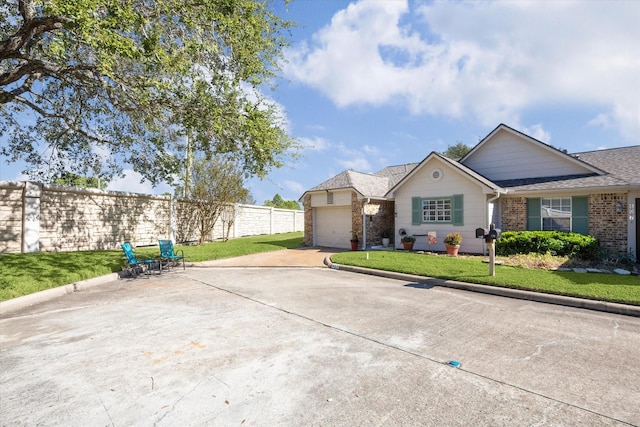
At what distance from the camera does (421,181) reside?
1634 centimetres

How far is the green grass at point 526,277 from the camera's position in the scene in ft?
23.4

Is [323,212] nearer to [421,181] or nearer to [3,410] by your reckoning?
[421,181]

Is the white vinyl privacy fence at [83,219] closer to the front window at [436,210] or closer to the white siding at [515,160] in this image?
the front window at [436,210]

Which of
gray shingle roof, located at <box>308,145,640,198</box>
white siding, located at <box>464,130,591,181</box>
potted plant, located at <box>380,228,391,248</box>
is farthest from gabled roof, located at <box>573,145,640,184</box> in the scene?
potted plant, located at <box>380,228,391,248</box>

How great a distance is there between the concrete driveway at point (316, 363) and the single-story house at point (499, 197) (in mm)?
8405

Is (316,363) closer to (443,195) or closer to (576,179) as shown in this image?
(443,195)

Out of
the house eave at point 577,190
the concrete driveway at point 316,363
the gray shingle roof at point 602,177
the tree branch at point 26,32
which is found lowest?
the concrete driveway at point 316,363

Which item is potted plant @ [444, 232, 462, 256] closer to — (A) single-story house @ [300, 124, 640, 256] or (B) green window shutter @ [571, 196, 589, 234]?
(A) single-story house @ [300, 124, 640, 256]

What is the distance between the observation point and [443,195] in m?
15.6

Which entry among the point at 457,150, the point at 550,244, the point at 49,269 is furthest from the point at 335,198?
the point at 457,150

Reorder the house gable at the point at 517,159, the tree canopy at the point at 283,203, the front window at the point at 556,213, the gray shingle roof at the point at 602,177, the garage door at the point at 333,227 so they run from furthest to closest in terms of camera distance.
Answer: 1. the tree canopy at the point at 283,203
2. the garage door at the point at 333,227
3. the house gable at the point at 517,159
4. the front window at the point at 556,213
5. the gray shingle roof at the point at 602,177

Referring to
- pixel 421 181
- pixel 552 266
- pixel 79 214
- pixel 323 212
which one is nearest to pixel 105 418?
pixel 552 266

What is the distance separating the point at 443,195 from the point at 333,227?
21.6 feet

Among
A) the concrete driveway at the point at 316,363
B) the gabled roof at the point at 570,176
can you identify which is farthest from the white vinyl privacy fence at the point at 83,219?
the gabled roof at the point at 570,176
